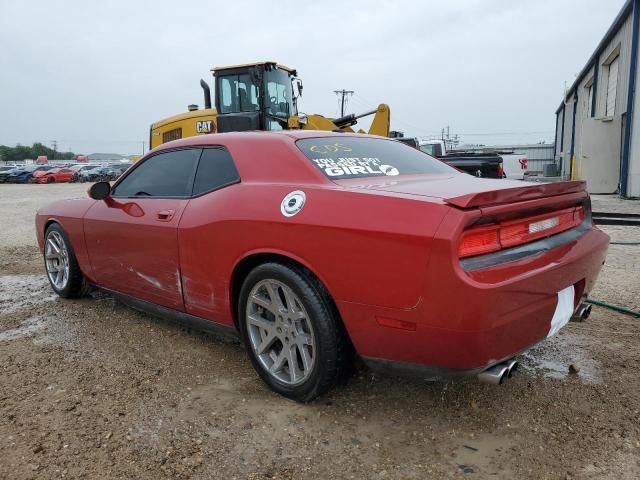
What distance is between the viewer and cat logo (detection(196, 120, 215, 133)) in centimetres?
1055

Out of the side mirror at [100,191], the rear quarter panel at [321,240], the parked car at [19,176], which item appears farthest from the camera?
the parked car at [19,176]

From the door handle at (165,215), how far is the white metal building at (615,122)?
14.5 metres

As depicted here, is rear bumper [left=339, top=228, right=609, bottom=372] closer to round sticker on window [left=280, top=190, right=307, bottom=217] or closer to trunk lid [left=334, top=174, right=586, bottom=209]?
trunk lid [left=334, top=174, right=586, bottom=209]

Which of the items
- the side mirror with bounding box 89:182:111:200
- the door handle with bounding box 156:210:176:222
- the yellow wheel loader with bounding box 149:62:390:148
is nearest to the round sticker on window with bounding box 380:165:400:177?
the door handle with bounding box 156:210:176:222

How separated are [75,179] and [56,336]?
133ft

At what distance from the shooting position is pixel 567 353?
10.7 ft

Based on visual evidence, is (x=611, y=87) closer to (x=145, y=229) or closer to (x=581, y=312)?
(x=581, y=312)

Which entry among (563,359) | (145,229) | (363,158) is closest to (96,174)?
(145,229)

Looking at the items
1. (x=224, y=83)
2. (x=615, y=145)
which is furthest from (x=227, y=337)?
(x=615, y=145)

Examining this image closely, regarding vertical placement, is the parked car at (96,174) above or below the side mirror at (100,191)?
below

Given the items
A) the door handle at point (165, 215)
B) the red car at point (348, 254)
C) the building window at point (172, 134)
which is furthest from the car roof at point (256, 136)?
the building window at point (172, 134)

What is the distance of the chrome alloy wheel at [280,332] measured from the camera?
259 centimetres

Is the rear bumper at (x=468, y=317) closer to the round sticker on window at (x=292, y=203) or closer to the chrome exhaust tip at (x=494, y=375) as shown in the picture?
the chrome exhaust tip at (x=494, y=375)

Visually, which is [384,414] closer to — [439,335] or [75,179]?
[439,335]
